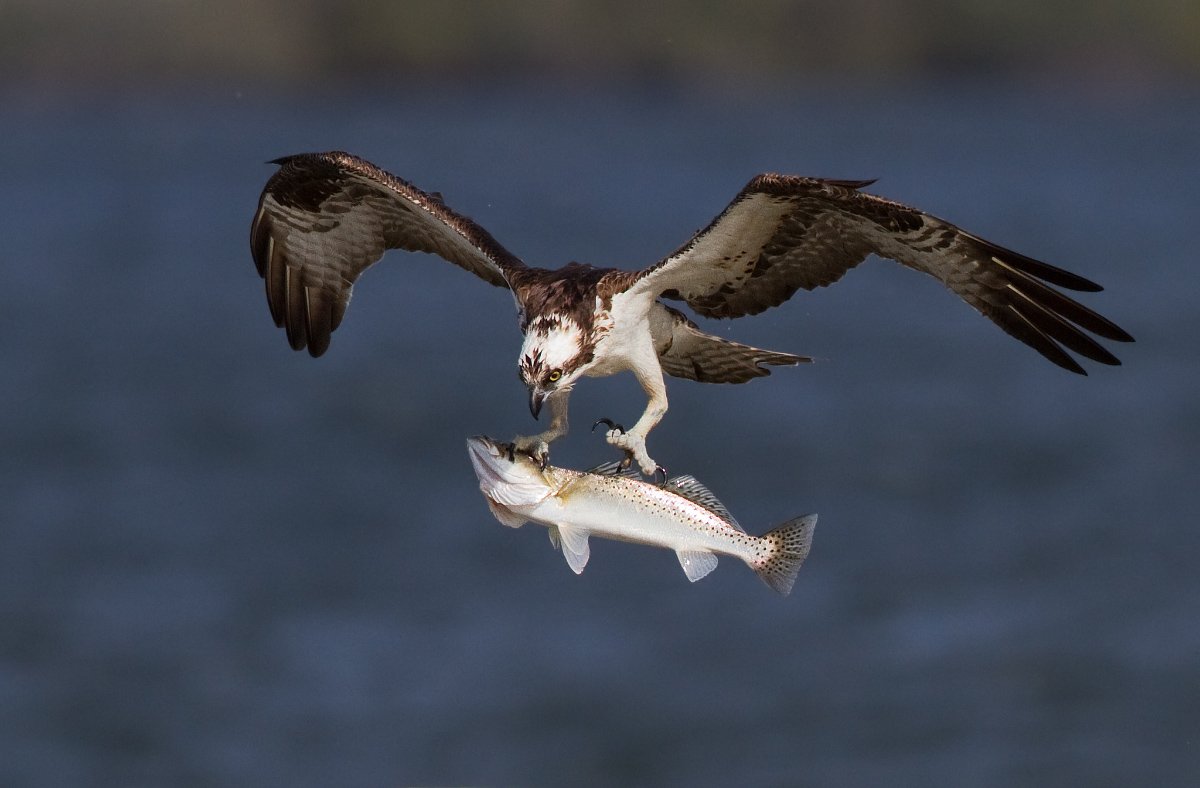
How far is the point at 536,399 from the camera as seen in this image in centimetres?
1098

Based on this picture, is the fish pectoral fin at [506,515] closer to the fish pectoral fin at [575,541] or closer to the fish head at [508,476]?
the fish head at [508,476]

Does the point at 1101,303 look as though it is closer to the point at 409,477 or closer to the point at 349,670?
the point at 409,477

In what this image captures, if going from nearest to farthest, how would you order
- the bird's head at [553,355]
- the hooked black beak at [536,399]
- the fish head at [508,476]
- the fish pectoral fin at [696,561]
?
the fish head at [508,476] < the fish pectoral fin at [696,561] < the hooked black beak at [536,399] < the bird's head at [553,355]

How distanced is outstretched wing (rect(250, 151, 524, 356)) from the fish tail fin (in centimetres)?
242

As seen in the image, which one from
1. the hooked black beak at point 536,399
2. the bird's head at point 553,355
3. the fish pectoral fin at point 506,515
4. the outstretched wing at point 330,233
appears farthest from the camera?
the outstretched wing at point 330,233

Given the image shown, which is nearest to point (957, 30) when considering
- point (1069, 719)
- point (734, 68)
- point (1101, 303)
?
point (734, 68)

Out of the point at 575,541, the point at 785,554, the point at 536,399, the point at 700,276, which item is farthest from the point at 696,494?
the point at 700,276

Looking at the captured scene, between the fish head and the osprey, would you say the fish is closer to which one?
the fish head

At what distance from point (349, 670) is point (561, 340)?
23321 millimetres

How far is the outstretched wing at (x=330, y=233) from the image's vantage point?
12.5 meters

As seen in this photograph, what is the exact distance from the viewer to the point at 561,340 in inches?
440

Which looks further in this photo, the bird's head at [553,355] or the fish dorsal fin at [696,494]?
the bird's head at [553,355]

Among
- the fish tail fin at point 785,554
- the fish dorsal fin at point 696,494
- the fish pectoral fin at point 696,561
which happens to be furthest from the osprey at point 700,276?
the fish tail fin at point 785,554

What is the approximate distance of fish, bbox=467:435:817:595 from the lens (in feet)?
34.4
